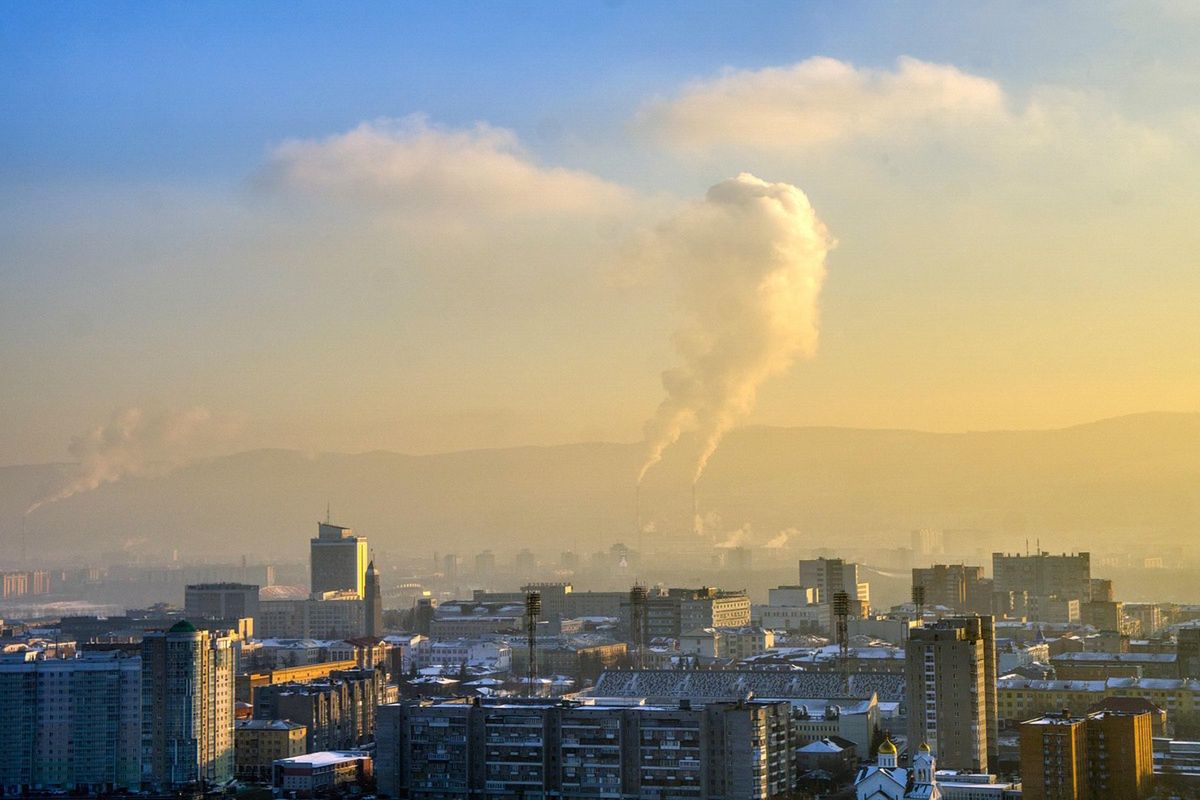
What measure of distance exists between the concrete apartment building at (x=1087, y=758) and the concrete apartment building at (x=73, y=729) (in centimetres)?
2416

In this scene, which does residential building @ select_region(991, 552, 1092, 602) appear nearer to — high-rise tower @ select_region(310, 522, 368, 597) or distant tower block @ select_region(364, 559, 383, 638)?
distant tower block @ select_region(364, 559, 383, 638)

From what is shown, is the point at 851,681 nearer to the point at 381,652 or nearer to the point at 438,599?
the point at 381,652

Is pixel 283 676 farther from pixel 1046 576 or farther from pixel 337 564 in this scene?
pixel 337 564

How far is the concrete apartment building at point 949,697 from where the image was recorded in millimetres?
50594

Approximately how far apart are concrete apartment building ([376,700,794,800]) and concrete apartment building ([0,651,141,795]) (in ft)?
27.7

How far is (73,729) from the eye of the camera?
52.5 metres

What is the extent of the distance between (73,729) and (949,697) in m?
24.2

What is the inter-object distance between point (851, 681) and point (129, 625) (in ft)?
170

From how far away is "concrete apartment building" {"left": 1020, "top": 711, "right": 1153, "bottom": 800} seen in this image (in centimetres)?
4400

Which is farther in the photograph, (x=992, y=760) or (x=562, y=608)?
(x=562, y=608)

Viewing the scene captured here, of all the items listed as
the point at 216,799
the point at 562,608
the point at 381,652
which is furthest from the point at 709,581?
the point at 216,799

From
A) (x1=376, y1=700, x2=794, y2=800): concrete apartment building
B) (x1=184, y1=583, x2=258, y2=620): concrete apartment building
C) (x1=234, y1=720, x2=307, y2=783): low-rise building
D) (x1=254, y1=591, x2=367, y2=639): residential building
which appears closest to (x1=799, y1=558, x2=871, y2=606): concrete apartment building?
(x1=254, y1=591, x2=367, y2=639): residential building

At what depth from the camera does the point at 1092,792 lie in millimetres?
45094

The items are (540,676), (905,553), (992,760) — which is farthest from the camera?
(905,553)
